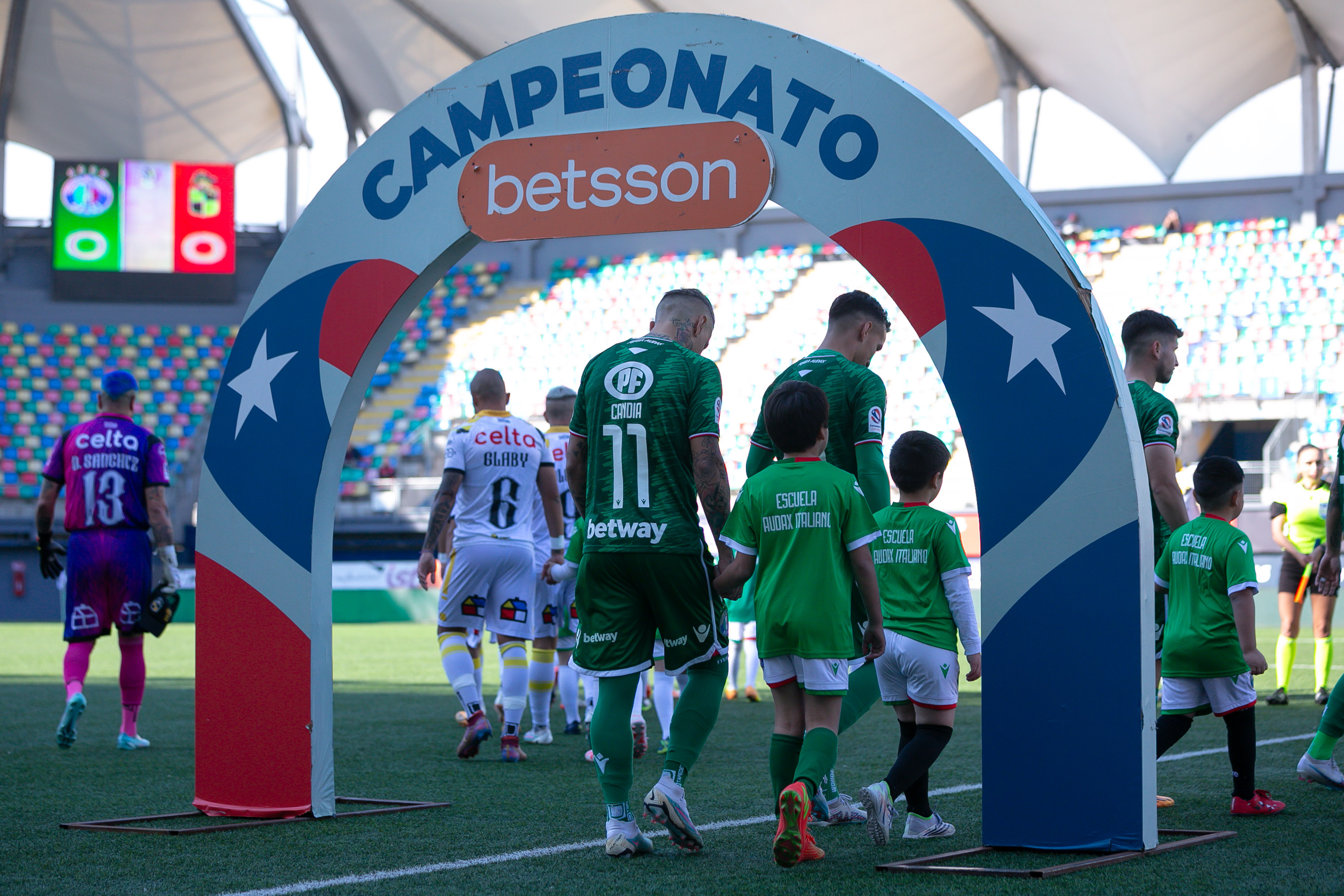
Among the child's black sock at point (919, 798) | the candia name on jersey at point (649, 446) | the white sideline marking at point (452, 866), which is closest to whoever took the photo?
the white sideline marking at point (452, 866)

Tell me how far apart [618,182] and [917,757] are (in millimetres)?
2334

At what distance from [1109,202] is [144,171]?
2175 centimetres

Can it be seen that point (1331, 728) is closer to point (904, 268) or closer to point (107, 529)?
point (904, 268)

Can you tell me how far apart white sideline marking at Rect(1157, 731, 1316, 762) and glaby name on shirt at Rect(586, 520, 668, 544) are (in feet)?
11.2

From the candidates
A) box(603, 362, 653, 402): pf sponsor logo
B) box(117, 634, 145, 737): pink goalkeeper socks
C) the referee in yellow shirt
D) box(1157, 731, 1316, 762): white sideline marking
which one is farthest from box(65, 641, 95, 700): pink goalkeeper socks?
the referee in yellow shirt

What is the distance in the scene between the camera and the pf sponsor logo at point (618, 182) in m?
4.85

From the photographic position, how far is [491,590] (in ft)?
23.7

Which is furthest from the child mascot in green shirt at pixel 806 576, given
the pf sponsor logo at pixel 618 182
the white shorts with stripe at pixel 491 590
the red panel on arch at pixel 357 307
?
the white shorts with stripe at pixel 491 590

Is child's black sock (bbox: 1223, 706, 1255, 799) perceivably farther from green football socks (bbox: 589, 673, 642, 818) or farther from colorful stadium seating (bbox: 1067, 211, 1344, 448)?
colorful stadium seating (bbox: 1067, 211, 1344, 448)

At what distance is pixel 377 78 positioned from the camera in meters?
32.4

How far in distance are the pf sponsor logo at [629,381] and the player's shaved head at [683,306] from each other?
285 millimetres

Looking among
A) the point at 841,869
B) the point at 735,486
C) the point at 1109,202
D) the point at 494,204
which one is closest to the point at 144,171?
the point at 735,486

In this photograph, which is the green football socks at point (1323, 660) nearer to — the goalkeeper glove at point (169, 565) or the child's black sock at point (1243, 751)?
the child's black sock at point (1243, 751)

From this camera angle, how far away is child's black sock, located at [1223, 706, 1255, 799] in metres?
5.09
